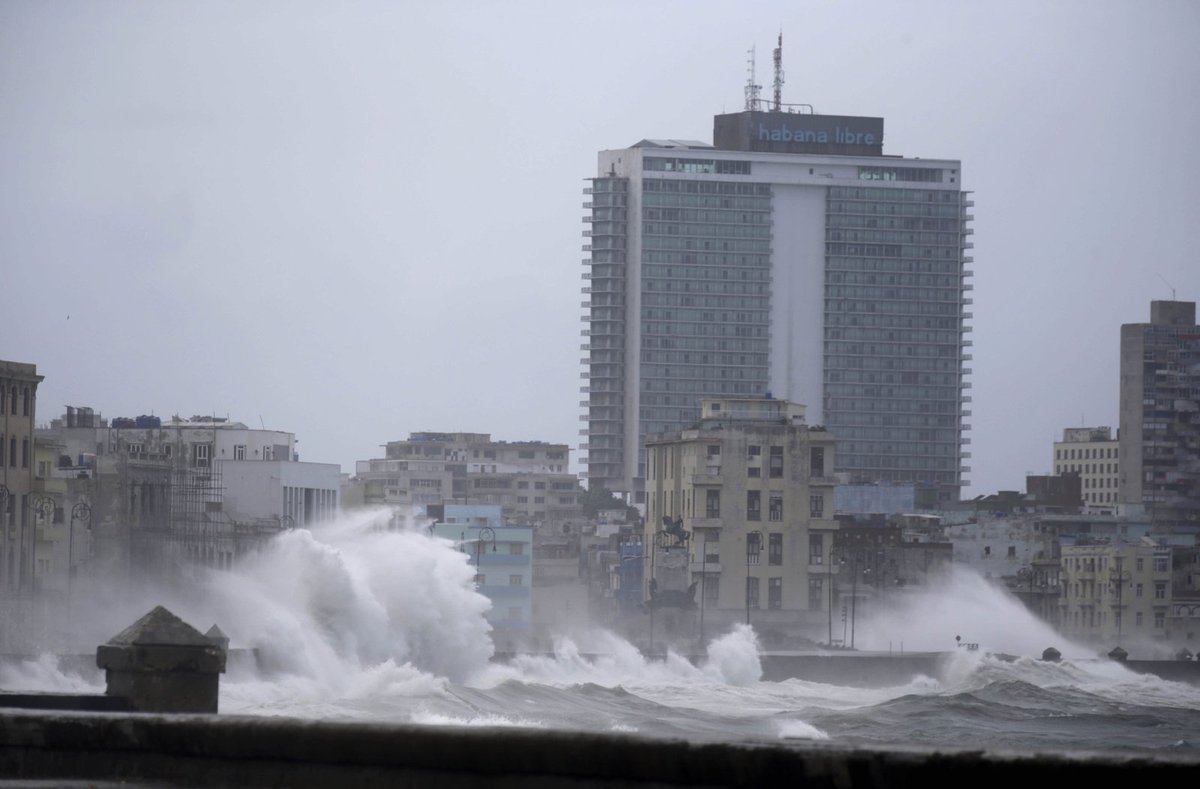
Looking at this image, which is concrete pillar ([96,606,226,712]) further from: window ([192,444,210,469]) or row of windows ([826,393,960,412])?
row of windows ([826,393,960,412])

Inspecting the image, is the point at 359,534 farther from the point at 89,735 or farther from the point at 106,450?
the point at 89,735

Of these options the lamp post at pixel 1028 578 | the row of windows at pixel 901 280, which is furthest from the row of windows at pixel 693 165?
the lamp post at pixel 1028 578

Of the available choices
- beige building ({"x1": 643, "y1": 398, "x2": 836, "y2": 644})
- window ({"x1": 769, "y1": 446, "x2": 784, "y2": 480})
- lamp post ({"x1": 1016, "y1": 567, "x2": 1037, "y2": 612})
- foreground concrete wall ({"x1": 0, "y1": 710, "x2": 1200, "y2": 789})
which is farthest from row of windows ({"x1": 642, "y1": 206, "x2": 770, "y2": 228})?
foreground concrete wall ({"x1": 0, "y1": 710, "x2": 1200, "y2": 789})

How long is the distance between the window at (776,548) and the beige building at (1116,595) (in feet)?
67.0

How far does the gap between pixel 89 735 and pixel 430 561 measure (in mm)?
65725

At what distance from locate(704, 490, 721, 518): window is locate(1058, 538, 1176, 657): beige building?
23583 mm

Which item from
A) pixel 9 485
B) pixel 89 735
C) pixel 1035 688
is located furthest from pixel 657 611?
pixel 89 735

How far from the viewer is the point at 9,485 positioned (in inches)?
2589

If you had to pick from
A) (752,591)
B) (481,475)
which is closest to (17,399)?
(752,591)

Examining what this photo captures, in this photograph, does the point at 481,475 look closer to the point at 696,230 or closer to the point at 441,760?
the point at 696,230

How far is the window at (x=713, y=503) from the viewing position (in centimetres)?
9812

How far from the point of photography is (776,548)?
98438 millimetres

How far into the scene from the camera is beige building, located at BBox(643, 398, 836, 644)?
9669 cm

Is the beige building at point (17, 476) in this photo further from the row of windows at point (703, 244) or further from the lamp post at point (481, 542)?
the row of windows at point (703, 244)
